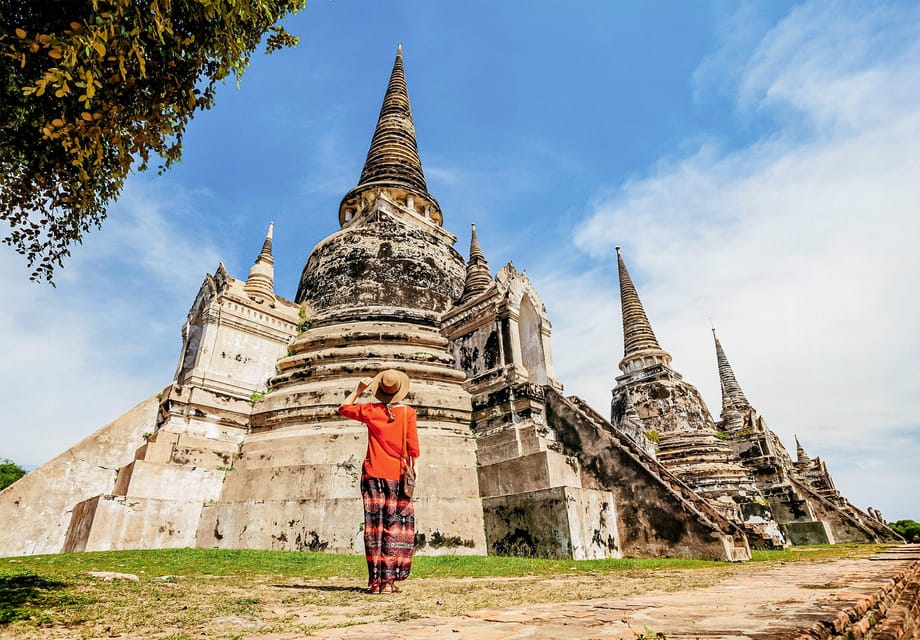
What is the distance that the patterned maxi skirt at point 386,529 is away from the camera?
5.07 metres

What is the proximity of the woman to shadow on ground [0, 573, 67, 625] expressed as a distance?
2.59 m

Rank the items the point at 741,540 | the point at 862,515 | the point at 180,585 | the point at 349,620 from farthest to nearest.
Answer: the point at 862,515 → the point at 741,540 → the point at 180,585 → the point at 349,620

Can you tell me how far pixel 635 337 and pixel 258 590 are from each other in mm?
24676

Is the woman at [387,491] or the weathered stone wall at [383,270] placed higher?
the weathered stone wall at [383,270]

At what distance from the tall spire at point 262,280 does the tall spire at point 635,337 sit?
17910 millimetres

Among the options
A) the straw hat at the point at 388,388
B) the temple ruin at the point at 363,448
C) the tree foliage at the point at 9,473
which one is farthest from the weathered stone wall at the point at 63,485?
the tree foliage at the point at 9,473

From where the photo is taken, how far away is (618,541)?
9.57 metres

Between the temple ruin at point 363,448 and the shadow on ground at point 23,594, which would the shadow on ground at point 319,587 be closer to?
the shadow on ground at point 23,594

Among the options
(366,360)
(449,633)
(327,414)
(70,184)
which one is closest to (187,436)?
(327,414)

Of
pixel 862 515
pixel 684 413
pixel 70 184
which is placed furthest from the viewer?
pixel 684 413

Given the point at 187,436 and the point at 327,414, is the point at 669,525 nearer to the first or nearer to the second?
the point at 327,414

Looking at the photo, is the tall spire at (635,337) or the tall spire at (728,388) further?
the tall spire at (728,388)

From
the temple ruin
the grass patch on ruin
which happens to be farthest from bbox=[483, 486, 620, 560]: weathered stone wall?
the grass patch on ruin

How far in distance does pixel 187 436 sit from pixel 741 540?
11257mm
